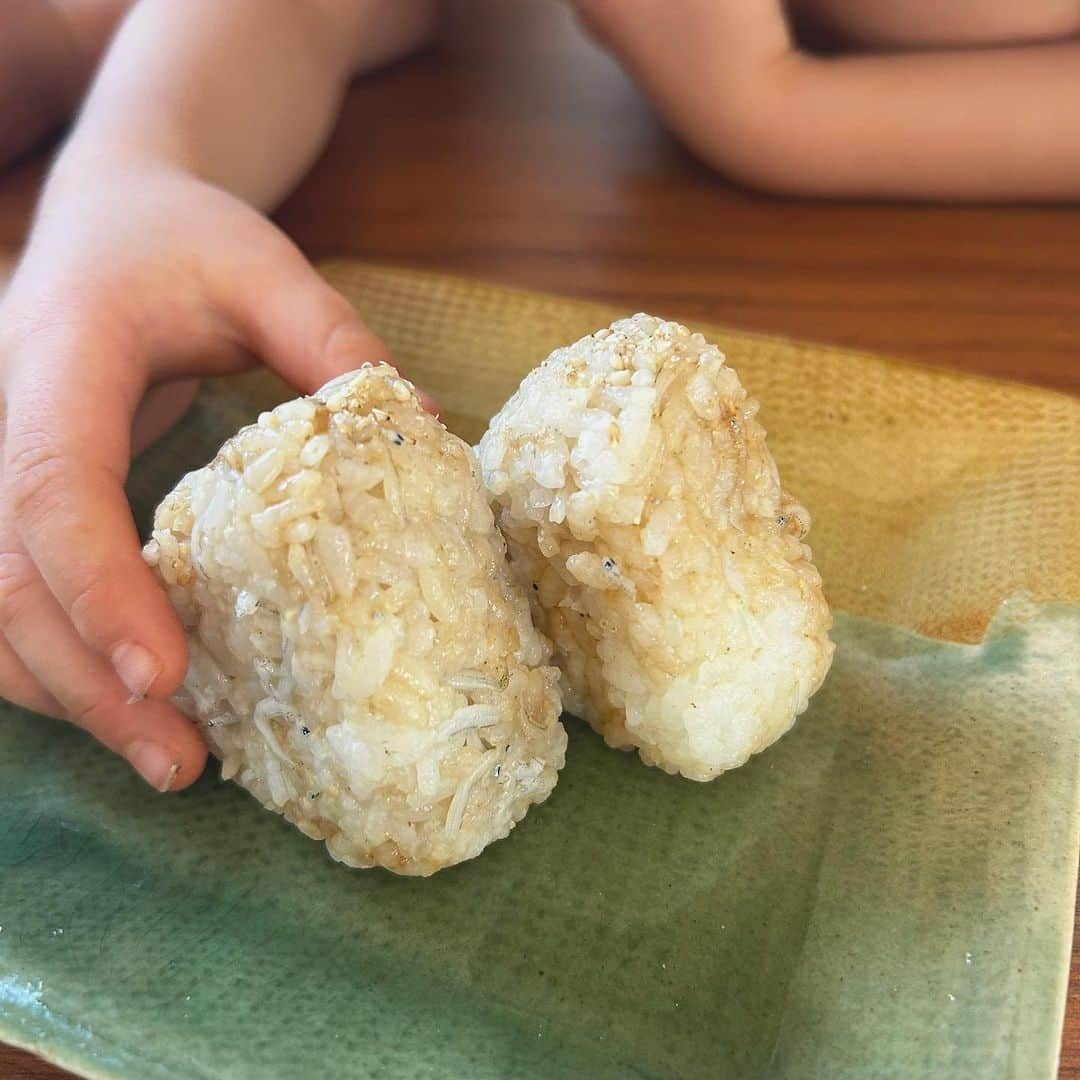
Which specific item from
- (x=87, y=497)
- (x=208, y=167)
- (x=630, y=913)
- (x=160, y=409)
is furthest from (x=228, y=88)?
(x=630, y=913)

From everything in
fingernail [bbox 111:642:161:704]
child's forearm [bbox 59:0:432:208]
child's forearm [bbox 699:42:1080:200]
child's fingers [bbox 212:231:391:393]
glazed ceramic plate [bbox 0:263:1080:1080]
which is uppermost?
child's forearm [bbox 59:0:432:208]

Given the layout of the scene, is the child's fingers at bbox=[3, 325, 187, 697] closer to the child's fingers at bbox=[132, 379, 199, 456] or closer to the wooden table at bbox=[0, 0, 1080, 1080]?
the child's fingers at bbox=[132, 379, 199, 456]

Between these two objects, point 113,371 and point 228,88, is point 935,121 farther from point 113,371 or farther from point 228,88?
point 113,371

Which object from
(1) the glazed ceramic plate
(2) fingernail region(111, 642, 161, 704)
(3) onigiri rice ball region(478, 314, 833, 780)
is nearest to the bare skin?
(2) fingernail region(111, 642, 161, 704)

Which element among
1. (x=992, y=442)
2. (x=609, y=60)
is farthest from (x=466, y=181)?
(x=992, y=442)

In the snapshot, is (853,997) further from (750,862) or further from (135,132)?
(135,132)

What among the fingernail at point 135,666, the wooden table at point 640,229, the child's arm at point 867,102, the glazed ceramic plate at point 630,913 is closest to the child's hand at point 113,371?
the fingernail at point 135,666

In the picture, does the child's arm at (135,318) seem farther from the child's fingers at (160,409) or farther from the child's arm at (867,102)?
the child's arm at (867,102)
